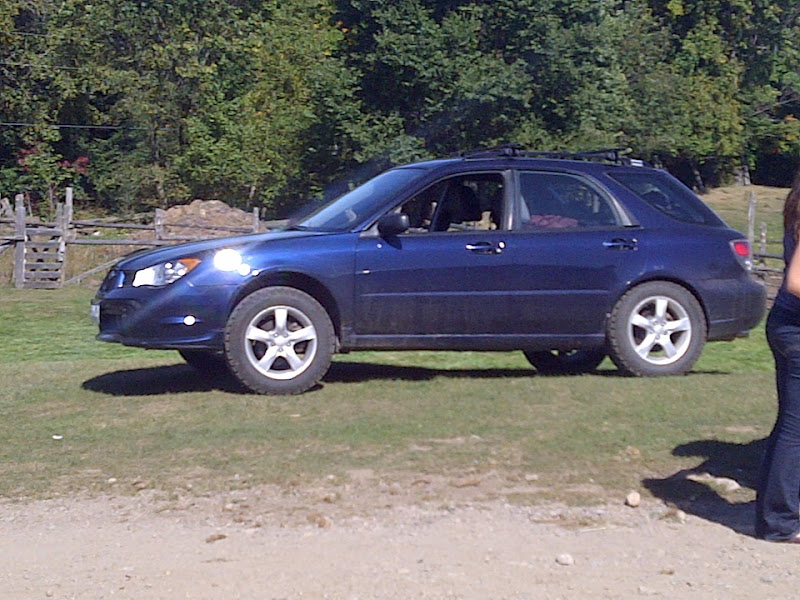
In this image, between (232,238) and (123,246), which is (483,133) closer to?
(123,246)

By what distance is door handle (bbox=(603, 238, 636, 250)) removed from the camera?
9.00 m

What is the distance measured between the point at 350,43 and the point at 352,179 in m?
4.04

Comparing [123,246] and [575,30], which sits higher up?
[575,30]

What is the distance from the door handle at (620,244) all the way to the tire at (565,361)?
1.11m

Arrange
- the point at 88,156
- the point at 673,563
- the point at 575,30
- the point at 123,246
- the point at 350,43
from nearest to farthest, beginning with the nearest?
the point at 673,563 → the point at 123,246 → the point at 575,30 → the point at 350,43 → the point at 88,156

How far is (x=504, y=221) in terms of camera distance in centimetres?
906

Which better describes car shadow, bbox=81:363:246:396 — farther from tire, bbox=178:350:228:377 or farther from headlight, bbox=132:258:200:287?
headlight, bbox=132:258:200:287

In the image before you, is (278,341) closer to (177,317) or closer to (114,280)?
(177,317)

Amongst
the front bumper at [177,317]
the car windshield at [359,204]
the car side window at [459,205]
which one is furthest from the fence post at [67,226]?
the front bumper at [177,317]

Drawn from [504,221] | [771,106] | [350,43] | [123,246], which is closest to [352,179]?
[350,43]

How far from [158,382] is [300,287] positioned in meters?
1.47

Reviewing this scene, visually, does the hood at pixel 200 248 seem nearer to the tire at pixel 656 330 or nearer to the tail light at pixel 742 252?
the tire at pixel 656 330

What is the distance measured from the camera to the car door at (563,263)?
8.83 m

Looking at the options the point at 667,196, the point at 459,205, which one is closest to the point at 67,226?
the point at 459,205
